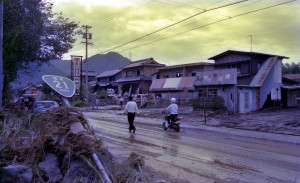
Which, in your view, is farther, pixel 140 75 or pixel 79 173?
pixel 140 75

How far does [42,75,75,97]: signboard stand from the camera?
26.1 ft

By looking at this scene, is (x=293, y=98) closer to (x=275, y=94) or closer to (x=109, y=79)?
(x=275, y=94)

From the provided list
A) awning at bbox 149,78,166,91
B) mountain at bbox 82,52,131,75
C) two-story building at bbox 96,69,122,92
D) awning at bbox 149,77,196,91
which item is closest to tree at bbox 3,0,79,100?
→ awning at bbox 149,77,196,91

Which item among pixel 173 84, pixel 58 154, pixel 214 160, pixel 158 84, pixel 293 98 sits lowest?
pixel 214 160

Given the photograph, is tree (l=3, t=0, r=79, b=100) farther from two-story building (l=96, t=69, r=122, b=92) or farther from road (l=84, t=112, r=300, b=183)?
two-story building (l=96, t=69, r=122, b=92)

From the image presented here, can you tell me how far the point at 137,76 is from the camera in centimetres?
7306

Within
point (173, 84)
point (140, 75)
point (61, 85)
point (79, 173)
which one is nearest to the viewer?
point (79, 173)

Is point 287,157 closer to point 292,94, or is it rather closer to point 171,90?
point 292,94

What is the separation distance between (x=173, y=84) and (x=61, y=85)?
51.2m

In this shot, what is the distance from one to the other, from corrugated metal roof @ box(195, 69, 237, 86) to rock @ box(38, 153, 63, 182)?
29.9 m

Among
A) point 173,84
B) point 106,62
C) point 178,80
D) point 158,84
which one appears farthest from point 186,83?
point 106,62

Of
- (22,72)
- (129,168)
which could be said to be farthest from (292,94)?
(129,168)

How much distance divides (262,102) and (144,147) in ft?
96.4

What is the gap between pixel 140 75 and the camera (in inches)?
2849
